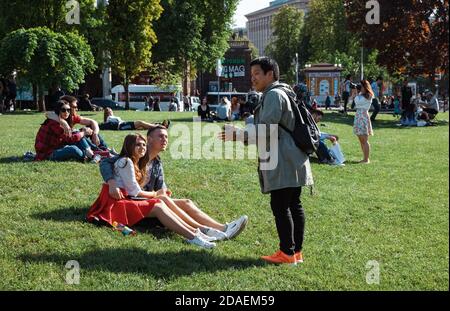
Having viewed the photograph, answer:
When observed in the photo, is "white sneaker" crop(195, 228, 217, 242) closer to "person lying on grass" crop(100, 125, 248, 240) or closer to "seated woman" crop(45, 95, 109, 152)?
"person lying on grass" crop(100, 125, 248, 240)

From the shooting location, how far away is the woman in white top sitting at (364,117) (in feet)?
40.0

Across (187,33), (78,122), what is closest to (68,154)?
(78,122)

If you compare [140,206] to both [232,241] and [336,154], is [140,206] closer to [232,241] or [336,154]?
[232,241]

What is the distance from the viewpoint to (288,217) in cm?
536

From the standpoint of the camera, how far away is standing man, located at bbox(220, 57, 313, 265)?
5062 mm

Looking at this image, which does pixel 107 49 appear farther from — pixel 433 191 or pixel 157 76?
pixel 433 191

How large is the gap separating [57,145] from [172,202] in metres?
5.18

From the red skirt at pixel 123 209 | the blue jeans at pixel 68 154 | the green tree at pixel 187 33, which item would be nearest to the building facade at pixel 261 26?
the green tree at pixel 187 33

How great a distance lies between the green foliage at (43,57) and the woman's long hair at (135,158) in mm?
23310

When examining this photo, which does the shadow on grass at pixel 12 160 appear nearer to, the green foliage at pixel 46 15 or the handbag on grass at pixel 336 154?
the handbag on grass at pixel 336 154

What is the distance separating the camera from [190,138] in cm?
1644

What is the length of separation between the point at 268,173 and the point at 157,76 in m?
42.4

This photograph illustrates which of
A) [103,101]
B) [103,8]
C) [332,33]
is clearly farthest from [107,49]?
[332,33]

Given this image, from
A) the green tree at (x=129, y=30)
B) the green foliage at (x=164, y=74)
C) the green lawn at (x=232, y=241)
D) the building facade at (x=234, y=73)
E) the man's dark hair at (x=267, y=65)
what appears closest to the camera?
the green lawn at (x=232, y=241)
